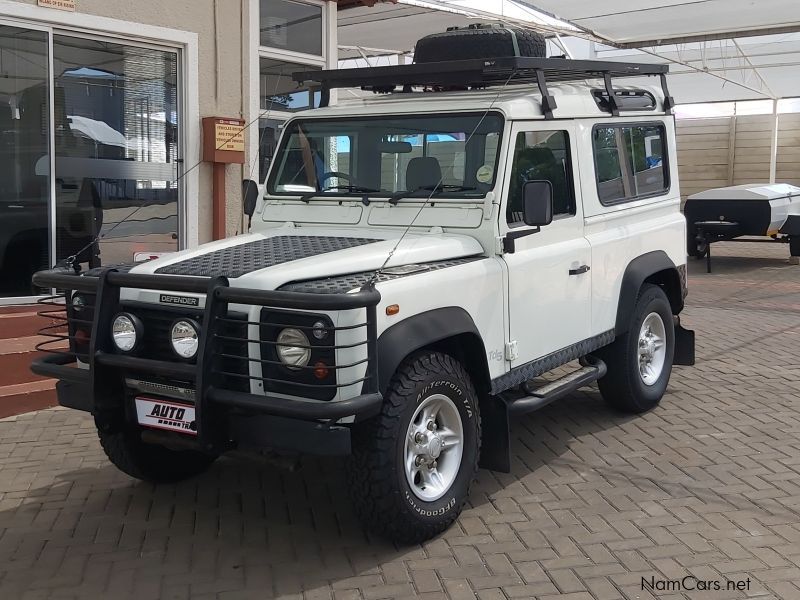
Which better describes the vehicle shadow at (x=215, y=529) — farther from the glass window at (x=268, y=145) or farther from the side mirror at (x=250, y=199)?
the glass window at (x=268, y=145)

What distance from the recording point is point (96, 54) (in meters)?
7.69

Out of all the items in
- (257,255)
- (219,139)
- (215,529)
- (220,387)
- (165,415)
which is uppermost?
(219,139)

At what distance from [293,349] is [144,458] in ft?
5.00

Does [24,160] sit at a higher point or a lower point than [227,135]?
lower

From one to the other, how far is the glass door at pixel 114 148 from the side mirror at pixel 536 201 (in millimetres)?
4063

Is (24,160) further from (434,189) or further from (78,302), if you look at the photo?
(434,189)

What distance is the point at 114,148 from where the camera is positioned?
7.96m

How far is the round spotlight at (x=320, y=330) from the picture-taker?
Result: 11.6ft

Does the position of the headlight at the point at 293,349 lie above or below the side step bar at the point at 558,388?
above

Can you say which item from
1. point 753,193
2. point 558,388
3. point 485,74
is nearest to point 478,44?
point 485,74

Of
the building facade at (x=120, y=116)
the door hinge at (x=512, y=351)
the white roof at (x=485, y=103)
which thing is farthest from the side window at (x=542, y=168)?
the building facade at (x=120, y=116)

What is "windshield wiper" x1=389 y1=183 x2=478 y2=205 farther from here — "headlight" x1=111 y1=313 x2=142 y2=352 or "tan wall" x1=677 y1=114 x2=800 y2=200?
"tan wall" x1=677 y1=114 x2=800 y2=200

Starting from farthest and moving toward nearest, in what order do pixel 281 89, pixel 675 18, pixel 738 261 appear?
pixel 738 261 < pixel 675 18 < pixel 281 89

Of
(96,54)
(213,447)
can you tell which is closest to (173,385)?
(213,447)
